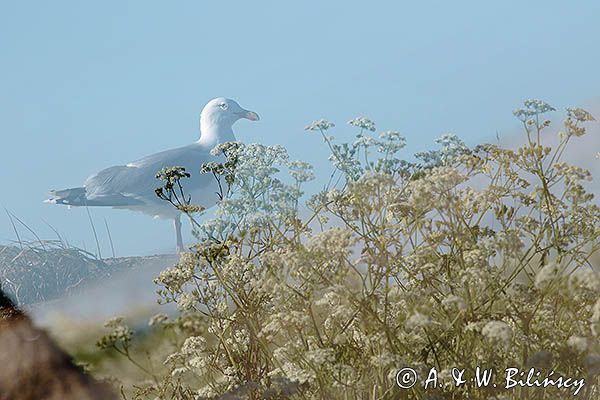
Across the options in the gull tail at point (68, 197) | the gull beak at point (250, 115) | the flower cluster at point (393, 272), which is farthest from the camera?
the gull beak at point (250, 115)

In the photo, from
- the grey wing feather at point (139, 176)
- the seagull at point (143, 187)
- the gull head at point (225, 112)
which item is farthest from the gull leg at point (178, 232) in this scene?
the gull head at point (225, 112)

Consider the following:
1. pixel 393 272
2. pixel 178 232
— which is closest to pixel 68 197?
pixel 178 232

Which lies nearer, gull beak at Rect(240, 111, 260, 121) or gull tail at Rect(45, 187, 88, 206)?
gull tail at Rect(45, 187, 88, 206)

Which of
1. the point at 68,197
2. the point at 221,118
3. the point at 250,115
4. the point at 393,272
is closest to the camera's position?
the point at 393,272

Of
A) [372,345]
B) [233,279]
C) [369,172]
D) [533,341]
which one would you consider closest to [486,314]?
[533,341]

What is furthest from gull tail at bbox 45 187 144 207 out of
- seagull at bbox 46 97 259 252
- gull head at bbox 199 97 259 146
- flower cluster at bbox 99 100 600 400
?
flower cluster at bbox 99 100 600 400

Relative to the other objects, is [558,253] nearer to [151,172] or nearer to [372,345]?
[372,345]

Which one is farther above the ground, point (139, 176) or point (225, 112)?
point (225, 112)

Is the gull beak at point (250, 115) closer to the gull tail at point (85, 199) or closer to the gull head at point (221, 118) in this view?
the gull head at point (221, 118)

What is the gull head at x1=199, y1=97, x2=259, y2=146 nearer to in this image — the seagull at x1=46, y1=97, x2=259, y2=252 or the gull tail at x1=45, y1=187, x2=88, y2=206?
the seagull at x1=46, y1=97, x2=259, y2=252

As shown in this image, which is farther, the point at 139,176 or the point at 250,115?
the point at 250,115

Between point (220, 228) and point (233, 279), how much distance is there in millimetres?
101

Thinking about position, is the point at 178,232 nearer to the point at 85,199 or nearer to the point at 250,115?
the point at 85,199

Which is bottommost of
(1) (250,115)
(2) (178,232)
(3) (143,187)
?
(2) (178,232)
